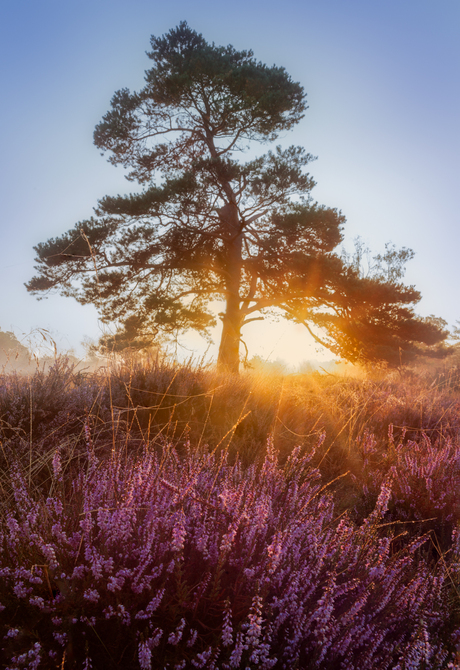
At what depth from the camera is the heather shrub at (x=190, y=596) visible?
3.73ft

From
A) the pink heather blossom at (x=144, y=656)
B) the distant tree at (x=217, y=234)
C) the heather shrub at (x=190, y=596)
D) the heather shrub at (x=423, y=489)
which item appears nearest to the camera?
the pink heather blossom at (x=144, y=656)

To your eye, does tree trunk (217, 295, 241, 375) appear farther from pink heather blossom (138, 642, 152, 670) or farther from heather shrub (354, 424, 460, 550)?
pink heather blossom (138, 642, 152, 670)

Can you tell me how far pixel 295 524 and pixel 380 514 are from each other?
63cm

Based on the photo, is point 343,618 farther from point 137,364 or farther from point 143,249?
point 143,249

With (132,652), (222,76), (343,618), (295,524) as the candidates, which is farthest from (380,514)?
(222,76)

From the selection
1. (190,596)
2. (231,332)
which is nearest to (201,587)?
(190,596)

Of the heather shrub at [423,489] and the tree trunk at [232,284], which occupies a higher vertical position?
the tree trunk at [232,284]

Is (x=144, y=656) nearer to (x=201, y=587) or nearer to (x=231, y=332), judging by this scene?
(x=201, y=587)

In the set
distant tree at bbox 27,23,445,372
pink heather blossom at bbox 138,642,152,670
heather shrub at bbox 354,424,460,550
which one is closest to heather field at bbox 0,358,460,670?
pink heather blossom at bbox 138,642,152,670

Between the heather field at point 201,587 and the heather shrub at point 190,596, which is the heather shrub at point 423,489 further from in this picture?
the heather shrub at point 190,596

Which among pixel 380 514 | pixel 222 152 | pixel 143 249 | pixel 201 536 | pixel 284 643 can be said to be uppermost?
pixel 222 152

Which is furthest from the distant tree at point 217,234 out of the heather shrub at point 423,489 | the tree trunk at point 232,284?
the heather shrub at point 423,489

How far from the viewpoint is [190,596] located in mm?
1309

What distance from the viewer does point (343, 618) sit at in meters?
1.26
